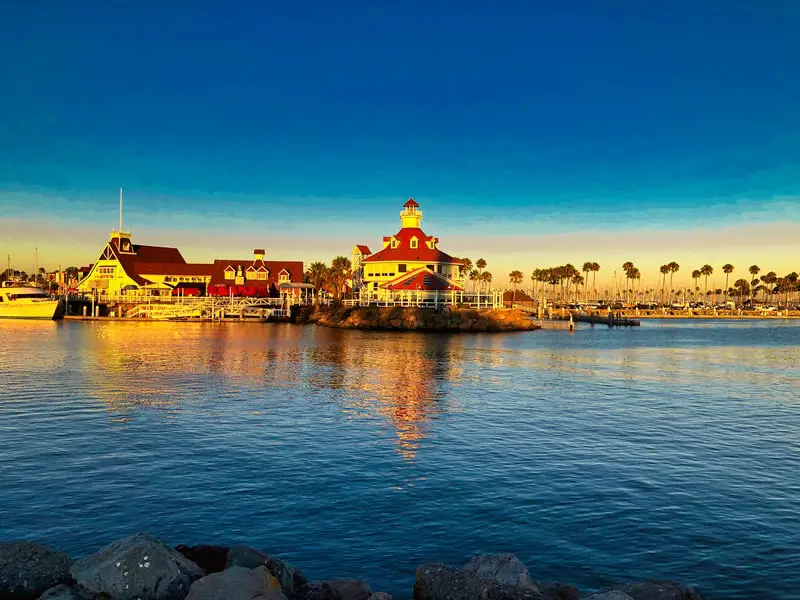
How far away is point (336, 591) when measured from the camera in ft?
36.1

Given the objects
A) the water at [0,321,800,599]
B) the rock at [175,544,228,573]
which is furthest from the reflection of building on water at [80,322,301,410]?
the rock at [175,544,228,573]

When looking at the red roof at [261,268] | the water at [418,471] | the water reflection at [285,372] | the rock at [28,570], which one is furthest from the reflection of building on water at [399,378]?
the red roof at [261,268]

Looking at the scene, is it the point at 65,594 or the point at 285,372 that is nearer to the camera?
the point at 65,594

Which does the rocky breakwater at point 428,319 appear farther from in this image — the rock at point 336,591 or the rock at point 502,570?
the rock at point 336,591

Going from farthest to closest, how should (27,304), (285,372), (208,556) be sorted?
(27,304) → (285,372) → (208,556)

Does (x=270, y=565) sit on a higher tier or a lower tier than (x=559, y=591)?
higher

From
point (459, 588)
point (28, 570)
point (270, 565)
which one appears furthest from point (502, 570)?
point (28, 570)

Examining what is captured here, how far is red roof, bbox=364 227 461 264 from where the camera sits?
114 m

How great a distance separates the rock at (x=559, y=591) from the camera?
1135 cm

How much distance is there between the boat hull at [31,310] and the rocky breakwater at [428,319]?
56.4 metres

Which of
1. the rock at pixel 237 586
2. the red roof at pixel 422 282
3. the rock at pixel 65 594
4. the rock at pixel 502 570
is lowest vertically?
the rock at pixel 65 594

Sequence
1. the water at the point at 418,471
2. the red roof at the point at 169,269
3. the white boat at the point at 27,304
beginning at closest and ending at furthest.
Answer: the water at the point at 418,471, the white boat at the point at 27,304, the red roof at the point at 169,269

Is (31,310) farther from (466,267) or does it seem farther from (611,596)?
(611,596)

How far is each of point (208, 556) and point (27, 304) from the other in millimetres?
132702
